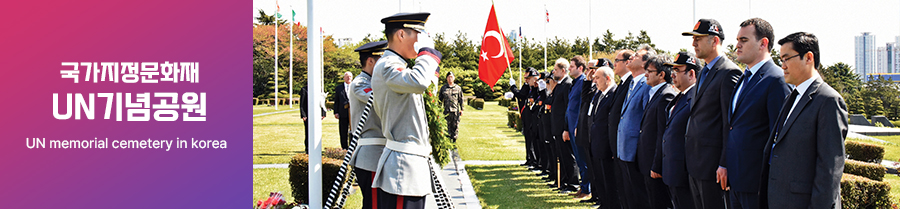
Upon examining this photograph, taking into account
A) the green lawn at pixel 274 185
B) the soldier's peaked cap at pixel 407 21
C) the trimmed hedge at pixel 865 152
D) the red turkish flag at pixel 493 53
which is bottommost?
the green lawn at pixel 274 185

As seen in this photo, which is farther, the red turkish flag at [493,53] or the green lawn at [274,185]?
the red turkish flag at [493,53]

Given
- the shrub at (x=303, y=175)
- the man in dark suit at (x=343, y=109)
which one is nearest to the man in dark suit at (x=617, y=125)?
the shrub at (x=303, y=175)

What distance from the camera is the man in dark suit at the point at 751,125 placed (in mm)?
3330

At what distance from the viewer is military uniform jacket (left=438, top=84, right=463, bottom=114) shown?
44.6 feet

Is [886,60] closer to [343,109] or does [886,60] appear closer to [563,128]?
[563,128]

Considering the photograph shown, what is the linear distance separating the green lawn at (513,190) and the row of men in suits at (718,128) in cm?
87

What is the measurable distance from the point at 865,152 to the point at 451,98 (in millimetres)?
8051

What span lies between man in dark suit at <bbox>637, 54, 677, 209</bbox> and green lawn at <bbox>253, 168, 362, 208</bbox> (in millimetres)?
3372

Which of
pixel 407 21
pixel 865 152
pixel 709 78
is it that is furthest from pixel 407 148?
pixel 865 152

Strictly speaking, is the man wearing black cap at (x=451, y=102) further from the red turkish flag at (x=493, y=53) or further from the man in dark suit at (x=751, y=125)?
the man in dark suit at (x=751, y=125)
